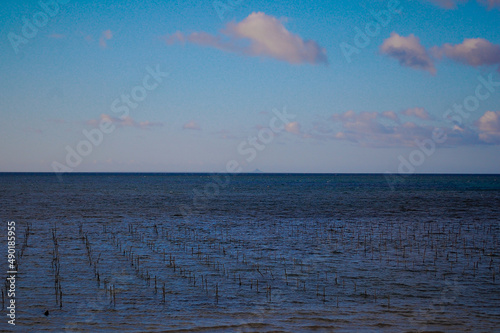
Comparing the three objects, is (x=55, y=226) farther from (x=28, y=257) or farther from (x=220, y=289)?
(x=220, y=289)

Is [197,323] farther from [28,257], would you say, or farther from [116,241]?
[116,241]

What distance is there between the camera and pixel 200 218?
53156 millimetres

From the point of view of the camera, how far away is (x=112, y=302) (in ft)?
61.5

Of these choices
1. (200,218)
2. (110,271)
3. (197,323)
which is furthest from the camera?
(200,218)

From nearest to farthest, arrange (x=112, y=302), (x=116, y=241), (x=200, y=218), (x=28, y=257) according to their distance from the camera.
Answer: (x=112, y=302), (x=28, y=257), (x=116, y=241), (x=200, y=218)

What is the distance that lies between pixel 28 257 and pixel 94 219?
22.7 m

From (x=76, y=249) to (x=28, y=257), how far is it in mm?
3704

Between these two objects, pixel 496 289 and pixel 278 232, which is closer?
pixel 496 289

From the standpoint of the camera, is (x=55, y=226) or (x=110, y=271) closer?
(x=110, y=271)

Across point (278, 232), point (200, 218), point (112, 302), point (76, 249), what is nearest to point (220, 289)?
point (112, 302)

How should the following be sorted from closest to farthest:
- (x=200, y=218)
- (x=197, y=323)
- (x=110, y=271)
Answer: (x=197, y=323), (x=110, y=271), (x=200, y=218)

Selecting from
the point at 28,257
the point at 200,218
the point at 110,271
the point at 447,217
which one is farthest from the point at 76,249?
the point at 447,217

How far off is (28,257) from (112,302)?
11.9 metres

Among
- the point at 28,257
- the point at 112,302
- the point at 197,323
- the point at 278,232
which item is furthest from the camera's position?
the point at 278,232
